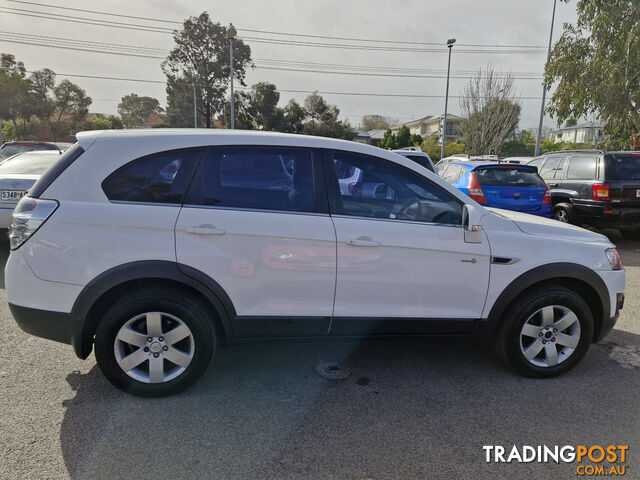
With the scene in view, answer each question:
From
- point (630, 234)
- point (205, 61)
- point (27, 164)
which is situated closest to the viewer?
point (27, 164)

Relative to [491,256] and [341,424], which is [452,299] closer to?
[491,256]

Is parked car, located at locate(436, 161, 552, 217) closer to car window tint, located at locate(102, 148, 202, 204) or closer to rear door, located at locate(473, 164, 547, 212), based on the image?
rear door, located at locate(473, 164, 547, 212)

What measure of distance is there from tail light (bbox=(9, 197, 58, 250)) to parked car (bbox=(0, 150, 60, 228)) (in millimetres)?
3672

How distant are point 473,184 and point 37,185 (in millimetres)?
6612

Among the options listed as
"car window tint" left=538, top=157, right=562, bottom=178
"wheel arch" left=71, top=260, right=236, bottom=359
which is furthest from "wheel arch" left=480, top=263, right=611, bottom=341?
"car window tint" left=538, top=157, right=562, bottom=178

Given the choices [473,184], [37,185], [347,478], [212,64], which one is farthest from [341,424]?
[212,64]

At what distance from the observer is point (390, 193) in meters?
3.02

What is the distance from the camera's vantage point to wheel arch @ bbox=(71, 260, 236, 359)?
8.65ft

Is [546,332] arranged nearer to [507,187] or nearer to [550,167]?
[507,187]

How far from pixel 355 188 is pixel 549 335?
1830 mm

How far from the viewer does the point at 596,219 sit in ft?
25.0

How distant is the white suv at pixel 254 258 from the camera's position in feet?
8.72

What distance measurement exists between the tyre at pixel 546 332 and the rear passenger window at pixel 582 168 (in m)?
5.74

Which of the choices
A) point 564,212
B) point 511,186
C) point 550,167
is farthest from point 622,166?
point 511,186
